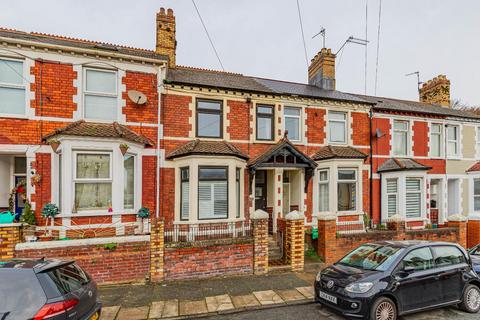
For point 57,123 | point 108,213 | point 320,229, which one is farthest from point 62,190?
point 320,229

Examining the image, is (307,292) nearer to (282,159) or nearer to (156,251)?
(156,251)

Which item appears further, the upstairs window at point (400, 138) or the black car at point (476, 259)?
the upstairs window at point (400, 138)

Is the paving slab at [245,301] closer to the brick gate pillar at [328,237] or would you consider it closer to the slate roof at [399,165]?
the brick gate pillar at [328,237]

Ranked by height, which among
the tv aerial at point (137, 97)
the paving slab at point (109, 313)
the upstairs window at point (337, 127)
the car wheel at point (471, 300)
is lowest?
the paving slab at point (109, 313)

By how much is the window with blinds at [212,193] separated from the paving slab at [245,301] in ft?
11.6

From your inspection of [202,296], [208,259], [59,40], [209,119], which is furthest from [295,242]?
[59,40]

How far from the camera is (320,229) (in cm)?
906

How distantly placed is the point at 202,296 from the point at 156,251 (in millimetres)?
1798

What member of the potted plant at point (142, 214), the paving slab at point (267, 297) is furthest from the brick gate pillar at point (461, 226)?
the potted plant at point (142, 214)

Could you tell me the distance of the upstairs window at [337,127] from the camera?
40.8 ft

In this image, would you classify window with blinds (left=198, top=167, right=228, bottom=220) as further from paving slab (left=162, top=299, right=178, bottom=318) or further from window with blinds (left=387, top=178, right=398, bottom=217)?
window with blinds (left=387, top=178, right=398, bottom=217)

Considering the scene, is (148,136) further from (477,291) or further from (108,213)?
(477,291)

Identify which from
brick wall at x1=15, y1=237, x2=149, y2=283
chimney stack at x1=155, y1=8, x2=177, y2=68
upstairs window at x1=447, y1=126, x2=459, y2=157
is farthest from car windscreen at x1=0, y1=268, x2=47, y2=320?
upstairs window at x1=447, y1=126, x2=459, y2=157

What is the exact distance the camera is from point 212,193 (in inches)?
376
